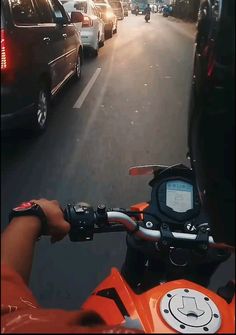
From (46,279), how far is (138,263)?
127 centimetres

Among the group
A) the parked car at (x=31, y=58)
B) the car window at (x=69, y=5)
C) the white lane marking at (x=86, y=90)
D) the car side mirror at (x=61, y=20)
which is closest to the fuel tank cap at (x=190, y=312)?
the parked car at (x=31, y=58)

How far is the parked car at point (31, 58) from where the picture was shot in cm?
298

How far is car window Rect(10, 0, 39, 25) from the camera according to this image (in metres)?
3.44

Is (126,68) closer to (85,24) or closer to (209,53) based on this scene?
(85,24)

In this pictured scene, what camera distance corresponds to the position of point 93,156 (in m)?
4.48

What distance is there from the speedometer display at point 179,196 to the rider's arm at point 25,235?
0.47 meters

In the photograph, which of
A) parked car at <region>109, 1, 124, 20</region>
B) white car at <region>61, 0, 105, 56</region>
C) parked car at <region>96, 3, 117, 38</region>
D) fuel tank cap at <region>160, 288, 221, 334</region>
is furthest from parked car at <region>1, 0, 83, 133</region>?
parked car at <region>96, 3, 117, 38</region>

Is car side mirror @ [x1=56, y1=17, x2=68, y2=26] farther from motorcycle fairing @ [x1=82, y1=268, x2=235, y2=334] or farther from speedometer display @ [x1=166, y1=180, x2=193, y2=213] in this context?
motorcycle fairing @ [x1=82, y1=268, x2=235, y2=334]

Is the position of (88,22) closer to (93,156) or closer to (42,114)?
(42,114)

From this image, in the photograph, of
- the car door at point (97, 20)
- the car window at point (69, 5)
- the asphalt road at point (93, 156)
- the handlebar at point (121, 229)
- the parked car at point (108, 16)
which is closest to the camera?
the handlebar at point (121, 229)

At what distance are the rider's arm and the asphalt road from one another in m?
0.51

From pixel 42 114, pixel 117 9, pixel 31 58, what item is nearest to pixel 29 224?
pixel 31 58

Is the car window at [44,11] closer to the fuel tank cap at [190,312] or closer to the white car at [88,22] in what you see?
the white car at [88,22]

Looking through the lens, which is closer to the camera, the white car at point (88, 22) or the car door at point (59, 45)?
the car door at point (59, 45)
